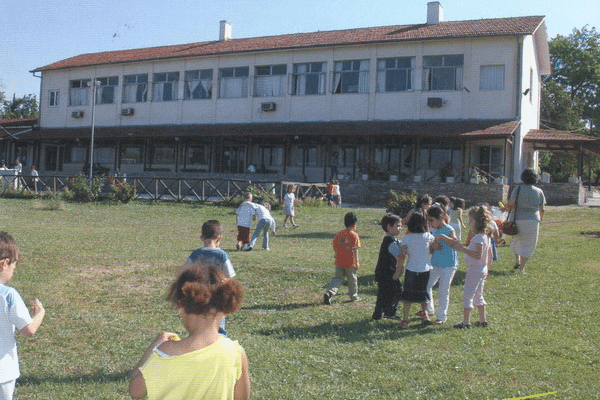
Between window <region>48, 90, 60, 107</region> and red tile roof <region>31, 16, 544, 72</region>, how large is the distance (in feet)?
5.01

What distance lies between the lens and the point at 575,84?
54.3 meters

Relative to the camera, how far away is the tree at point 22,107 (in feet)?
237

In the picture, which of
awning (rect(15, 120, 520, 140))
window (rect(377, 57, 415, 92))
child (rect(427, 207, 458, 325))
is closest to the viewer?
child (rect(427, 207, 458, 325))

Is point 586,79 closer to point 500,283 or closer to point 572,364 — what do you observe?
point 500,283

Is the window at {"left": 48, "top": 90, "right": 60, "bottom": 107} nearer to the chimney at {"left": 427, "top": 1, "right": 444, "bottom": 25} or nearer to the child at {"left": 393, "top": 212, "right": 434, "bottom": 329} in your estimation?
the chimney at {"left": 427, "top": 1, "right": 444, "bottom": 25}

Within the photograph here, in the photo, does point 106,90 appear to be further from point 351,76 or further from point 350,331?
point 350,331

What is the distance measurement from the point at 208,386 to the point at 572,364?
433cm

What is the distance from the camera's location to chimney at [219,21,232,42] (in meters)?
39.1

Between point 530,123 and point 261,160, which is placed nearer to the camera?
point 530,123

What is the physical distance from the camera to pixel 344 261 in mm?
8258

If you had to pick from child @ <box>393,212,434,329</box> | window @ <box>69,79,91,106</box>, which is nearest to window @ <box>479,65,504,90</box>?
child @ <box>393,212,434,329</box>

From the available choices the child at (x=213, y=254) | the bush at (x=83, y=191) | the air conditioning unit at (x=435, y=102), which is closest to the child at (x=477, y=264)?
the child at (x=213, y=254)

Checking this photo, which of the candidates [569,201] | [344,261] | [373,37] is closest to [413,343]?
[344,261]

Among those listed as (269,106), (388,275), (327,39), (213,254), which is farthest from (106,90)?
(213,254)
